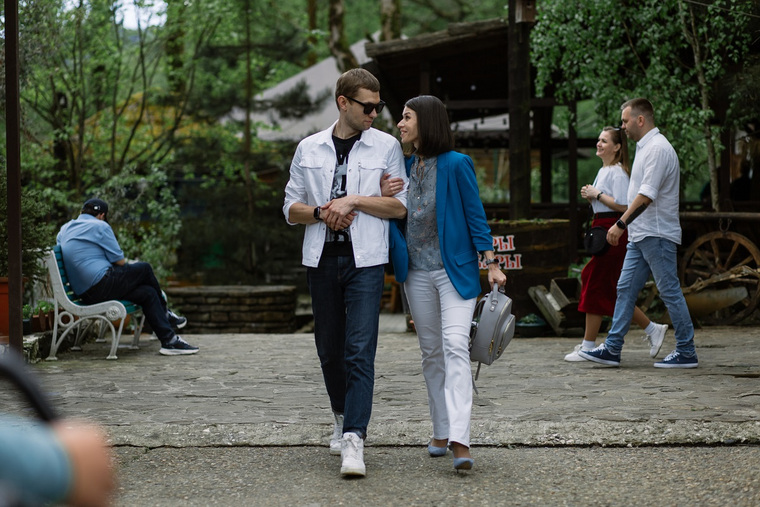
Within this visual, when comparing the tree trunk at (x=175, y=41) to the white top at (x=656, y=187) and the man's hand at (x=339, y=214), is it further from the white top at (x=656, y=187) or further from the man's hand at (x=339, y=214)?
the man's hand at (x=339, y=214)

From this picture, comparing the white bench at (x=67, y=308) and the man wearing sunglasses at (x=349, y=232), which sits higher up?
the man wearing sunglasses at (x=349, y=232)

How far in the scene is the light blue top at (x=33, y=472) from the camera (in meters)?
1.85

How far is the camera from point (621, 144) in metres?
7.89

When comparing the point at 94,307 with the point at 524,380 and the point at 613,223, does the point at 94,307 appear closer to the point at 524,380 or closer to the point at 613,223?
the point at 524,380

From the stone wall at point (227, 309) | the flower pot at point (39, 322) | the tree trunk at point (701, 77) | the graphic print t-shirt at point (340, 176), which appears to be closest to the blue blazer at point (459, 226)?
the graphic print t-shirt at point (340, 176)

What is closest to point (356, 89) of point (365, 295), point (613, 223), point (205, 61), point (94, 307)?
point (365, 295)

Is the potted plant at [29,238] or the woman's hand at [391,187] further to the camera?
the potted plant at [29,238]

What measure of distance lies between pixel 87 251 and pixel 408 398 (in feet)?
12.8

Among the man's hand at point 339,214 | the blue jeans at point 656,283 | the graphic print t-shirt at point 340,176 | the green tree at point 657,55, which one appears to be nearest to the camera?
the man's hand at point 339,214

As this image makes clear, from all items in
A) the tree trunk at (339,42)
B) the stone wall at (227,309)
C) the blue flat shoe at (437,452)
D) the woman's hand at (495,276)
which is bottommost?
the stone wall at (227,309)

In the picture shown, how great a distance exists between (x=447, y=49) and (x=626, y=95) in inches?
142

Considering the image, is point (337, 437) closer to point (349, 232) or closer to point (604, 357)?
point (349, 232)

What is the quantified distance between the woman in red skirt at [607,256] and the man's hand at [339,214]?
3.68m

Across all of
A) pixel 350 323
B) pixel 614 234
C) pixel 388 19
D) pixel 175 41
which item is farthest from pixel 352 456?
pixel 388 19
